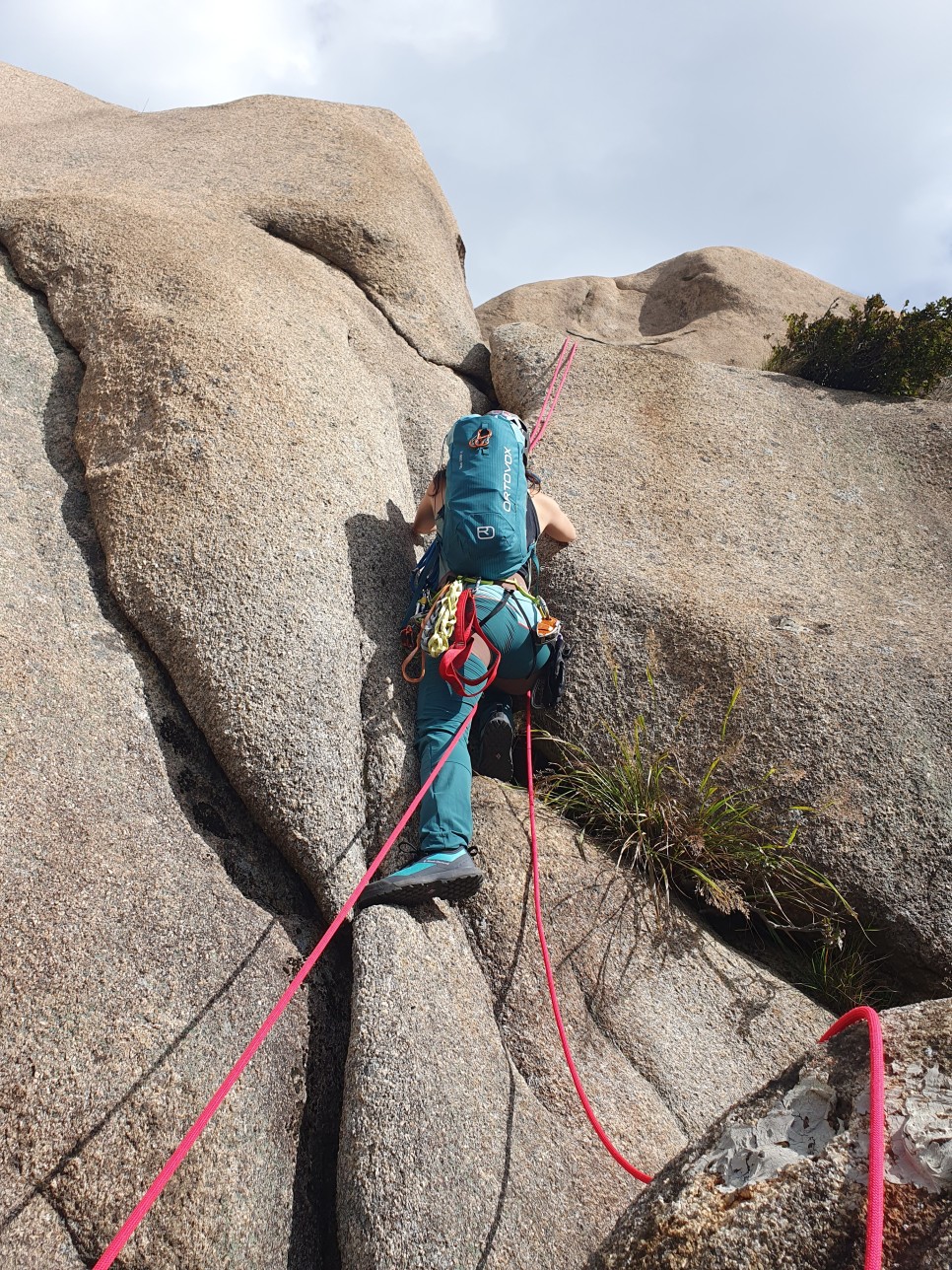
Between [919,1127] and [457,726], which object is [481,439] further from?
[919,1127]

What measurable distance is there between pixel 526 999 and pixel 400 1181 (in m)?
1.26

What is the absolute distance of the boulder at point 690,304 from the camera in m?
12.9

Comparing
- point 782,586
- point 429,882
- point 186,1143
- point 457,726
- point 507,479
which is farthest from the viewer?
point 782,586

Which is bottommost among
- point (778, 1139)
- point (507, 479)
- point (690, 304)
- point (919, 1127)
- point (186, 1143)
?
point (186, 1143)

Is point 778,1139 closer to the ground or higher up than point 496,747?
closer to the ground

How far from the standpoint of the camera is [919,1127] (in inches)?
86.4

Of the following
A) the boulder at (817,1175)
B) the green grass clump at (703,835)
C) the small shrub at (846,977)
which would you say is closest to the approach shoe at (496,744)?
the green grass clump at (703,835)

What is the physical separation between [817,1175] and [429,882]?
2349mm

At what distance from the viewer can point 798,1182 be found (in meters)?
2.23

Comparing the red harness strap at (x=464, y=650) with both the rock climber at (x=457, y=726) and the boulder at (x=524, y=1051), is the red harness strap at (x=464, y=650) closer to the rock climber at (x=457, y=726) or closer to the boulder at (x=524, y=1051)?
the rock climber at (x=457, y=726)

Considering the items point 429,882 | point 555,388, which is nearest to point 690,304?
point 555,388

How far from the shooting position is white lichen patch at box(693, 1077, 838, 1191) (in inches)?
91.6

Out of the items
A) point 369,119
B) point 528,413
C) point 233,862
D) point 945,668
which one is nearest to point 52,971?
point 233,862

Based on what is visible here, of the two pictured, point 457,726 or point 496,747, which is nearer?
point 457,726
